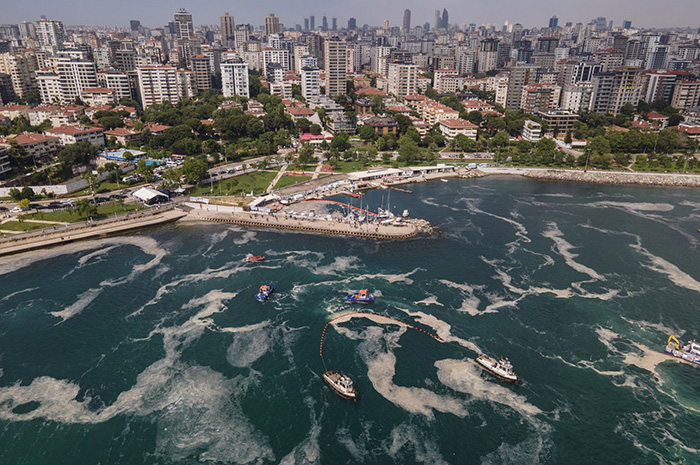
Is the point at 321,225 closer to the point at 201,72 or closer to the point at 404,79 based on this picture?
the point at 404,79

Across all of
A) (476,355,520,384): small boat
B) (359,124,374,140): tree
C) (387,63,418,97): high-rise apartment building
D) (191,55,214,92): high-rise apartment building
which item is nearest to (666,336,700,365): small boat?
(476,355,520,384): small boat

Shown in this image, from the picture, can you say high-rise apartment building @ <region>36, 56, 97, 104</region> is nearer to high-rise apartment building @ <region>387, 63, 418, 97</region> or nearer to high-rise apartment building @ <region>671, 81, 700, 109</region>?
high-rise apartment building @ <region>387, 63, 418, 97</region>

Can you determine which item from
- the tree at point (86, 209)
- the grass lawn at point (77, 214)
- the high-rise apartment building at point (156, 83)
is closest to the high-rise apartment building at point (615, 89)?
the high-rise apartment building at point (156, 83)

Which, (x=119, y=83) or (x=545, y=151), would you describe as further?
(x=119, y=83)

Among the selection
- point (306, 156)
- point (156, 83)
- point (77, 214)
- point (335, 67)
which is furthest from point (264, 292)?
point (335, 67)

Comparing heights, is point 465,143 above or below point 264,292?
above

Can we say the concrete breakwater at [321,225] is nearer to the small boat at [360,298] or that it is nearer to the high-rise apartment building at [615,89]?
the small boat at [360,298]

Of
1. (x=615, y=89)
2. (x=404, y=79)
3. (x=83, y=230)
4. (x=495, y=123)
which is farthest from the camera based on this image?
(x=404, y=79)
